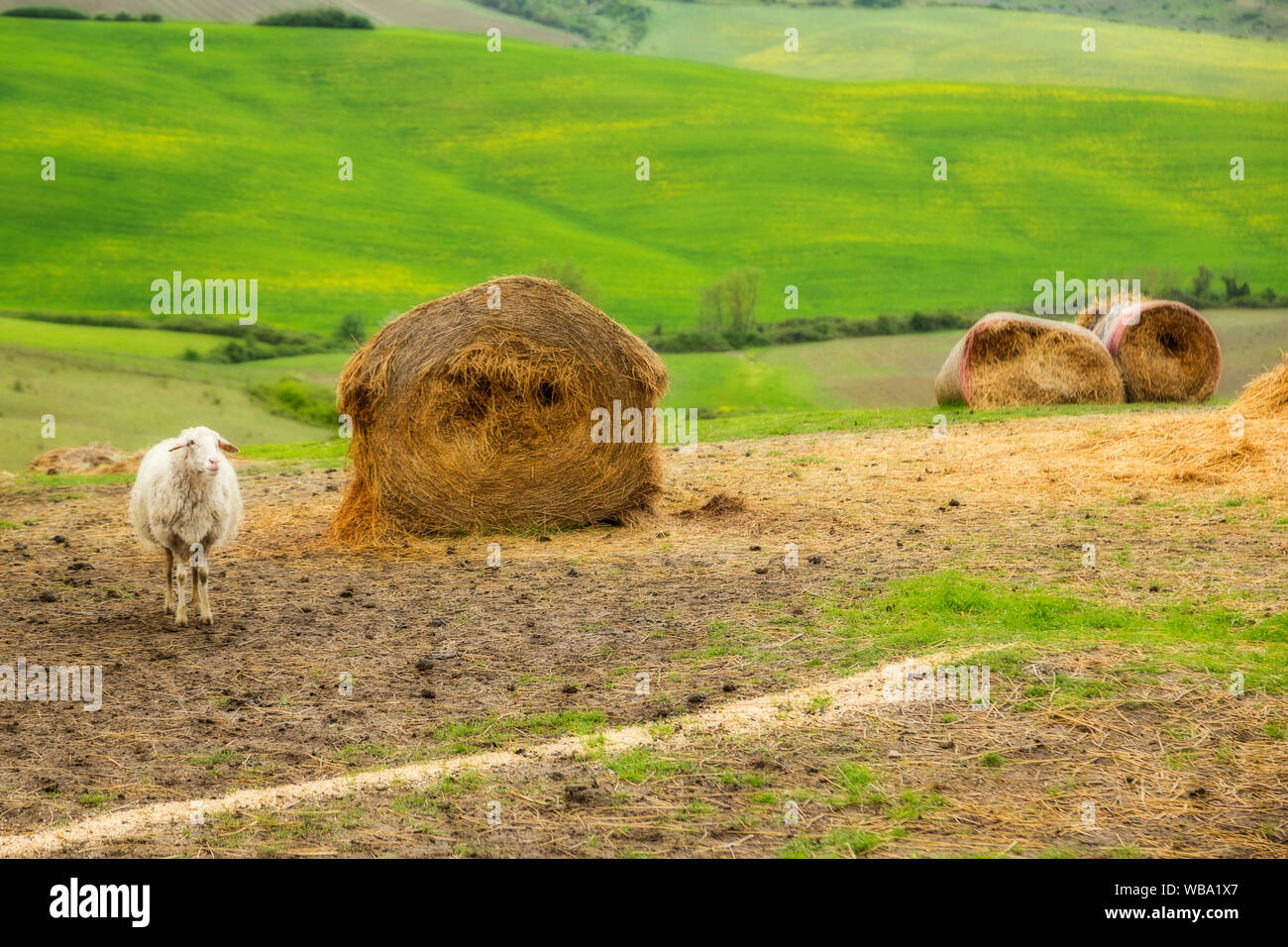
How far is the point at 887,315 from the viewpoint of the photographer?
39875 millimetres

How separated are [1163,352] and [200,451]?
18.0m

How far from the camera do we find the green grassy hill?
42.4 metres

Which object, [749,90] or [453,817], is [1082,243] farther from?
[453,817]

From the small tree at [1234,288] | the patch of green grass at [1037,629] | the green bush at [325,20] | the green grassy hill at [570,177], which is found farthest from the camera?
the green bush at [325,20]

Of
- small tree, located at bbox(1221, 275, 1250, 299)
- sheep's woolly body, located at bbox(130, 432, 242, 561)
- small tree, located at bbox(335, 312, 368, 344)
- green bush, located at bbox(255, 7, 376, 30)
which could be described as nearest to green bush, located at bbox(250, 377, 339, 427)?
small tree, located at bbox(335, 312, 368, 344)

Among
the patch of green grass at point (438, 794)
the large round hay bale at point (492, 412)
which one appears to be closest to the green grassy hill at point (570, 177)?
the large round hay bale at point (492, 412)

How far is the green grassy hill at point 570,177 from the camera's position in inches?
1670

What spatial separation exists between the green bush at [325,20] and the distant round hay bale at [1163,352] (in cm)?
5388

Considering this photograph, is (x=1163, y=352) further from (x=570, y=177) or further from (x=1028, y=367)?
(x=570, y=177)

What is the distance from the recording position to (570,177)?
5247cm

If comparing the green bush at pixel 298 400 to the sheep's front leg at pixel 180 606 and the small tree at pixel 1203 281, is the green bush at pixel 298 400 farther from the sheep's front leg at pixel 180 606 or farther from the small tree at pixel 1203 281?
the small tree at pixel 1203 281

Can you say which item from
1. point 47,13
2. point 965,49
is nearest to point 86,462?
point 47,13

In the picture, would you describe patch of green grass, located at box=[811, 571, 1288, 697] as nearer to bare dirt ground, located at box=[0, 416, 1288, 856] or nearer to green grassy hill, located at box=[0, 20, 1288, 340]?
bare dirt ground, located at box=[0, 416, 1288, 856]

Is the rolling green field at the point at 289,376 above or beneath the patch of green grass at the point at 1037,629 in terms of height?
above
